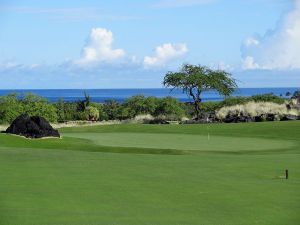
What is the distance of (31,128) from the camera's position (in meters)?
24.2

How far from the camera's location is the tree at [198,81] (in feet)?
166

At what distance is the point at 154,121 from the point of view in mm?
41625

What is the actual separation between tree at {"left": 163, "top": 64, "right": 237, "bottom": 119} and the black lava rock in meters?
26.3

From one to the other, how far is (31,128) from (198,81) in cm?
2818

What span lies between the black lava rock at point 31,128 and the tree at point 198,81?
86.3 ft

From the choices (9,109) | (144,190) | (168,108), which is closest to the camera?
(144,190)

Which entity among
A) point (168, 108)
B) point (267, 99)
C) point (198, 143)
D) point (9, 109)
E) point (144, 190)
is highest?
point (267, 99)

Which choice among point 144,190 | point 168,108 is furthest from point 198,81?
point 144,190

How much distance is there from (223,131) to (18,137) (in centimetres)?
1074

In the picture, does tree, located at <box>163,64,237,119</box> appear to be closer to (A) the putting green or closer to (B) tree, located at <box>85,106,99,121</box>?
(B) tree, located at <box>85,106,99,121</box>

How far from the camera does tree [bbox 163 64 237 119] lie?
1993 inches

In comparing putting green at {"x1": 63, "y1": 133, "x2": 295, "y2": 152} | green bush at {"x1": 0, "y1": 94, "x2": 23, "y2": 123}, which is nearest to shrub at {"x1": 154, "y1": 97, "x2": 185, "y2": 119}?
green bush at {"x1": 0, "y1": 94, "x2": 23, "y2": 123}

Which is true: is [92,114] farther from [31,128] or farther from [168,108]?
[31,128]

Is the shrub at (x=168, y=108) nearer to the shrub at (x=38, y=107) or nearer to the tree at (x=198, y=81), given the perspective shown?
the tree at (x=198, y=81)
